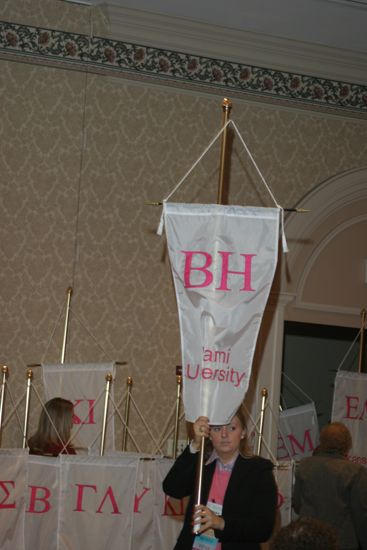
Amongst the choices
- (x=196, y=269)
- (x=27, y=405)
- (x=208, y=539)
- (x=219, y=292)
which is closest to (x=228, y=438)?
(x=208, y=539)

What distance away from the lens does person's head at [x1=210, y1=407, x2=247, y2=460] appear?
3.75 meters

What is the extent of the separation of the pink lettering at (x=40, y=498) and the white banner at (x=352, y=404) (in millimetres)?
2027

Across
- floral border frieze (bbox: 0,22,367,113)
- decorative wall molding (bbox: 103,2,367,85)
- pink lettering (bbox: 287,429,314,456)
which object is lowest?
pink lettering (bbox: 287,429,314,456)

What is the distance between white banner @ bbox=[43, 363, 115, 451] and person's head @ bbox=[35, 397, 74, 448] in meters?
0.48

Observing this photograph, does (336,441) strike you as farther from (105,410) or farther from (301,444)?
(301,444)

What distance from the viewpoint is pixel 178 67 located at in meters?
6.45

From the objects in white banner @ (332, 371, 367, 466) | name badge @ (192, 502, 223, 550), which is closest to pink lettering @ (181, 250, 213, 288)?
name badge @ (192, 502, 223, 550)

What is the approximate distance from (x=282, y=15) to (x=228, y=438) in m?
3.45

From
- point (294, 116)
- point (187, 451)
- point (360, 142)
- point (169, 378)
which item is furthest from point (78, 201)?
point (187, 451)

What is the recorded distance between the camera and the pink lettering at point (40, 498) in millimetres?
4980

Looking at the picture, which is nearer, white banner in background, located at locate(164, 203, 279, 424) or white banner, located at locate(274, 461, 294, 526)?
white banner in background, located at locate(164, 203, 279, 424)

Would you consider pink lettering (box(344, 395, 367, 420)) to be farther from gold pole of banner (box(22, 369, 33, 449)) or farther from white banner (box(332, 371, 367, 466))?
gold pole of banner (box(22, 369, 33, 449))

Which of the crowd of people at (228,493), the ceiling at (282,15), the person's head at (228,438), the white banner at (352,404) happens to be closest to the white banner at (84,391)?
the white banner at (352,404)

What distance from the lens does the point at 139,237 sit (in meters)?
6.24
